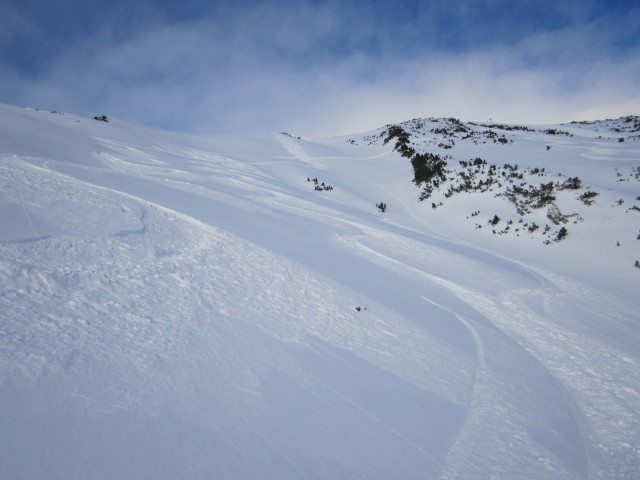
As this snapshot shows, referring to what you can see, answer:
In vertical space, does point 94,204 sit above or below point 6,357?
above

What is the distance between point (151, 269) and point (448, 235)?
29.9 feet

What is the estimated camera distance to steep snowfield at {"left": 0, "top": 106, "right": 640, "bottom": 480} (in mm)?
1663

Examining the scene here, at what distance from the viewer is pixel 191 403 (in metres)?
1.88

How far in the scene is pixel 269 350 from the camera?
256 centimetres

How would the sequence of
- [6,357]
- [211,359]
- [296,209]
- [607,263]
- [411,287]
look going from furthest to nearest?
[296,209], [607,263], [411,287], [211,359], [6,357]

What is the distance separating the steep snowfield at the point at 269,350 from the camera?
1.66 metres

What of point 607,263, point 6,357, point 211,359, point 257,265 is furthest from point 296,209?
point 607,263

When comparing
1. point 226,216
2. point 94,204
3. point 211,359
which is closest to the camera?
point 211,359

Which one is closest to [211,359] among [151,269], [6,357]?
[6,357]

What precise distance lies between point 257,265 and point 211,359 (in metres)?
→ 1.86

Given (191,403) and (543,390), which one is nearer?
(191,403)

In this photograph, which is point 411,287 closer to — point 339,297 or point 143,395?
point 339,297

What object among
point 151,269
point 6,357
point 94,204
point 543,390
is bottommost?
point 543,390

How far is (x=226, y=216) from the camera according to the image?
5.77 m
